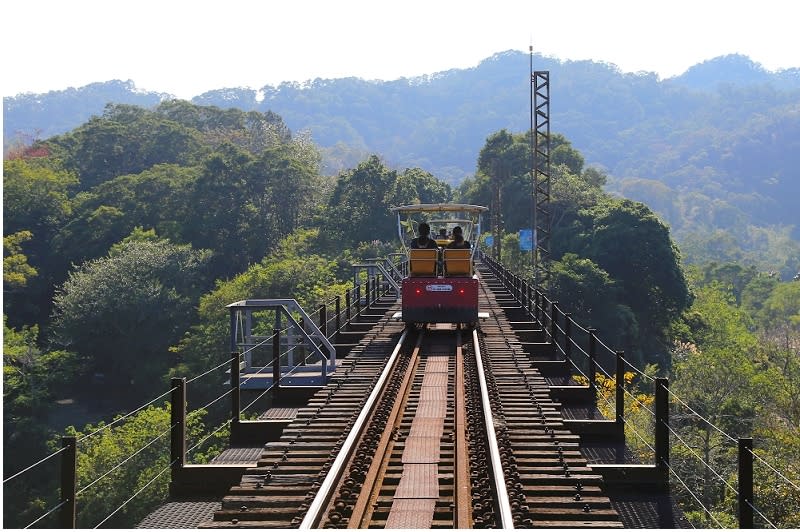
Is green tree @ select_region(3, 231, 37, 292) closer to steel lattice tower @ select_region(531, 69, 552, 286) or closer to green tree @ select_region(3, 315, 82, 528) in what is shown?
green tree @ select_region(3, 315, 82, 528)

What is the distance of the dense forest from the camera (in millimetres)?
37281

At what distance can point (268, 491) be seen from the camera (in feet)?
22.3

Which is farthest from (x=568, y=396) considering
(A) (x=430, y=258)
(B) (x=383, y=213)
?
(B) (x=383, y=213)

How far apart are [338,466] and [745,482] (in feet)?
9.77

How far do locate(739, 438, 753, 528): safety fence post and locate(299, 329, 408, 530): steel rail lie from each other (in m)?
2.90

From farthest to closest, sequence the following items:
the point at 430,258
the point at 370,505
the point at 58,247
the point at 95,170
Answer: the point at 95,170 → the point at 58,247 → the point at 430,258 → the point at 370,505

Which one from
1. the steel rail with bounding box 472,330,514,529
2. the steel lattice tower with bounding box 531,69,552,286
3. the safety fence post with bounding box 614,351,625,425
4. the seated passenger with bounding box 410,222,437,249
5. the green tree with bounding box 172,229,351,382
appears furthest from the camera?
the green tree with bounding box 172,229,351,382

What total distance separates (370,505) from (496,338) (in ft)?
31.8

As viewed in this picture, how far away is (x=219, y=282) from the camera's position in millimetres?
57188

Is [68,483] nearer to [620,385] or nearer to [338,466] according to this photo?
[338,466]

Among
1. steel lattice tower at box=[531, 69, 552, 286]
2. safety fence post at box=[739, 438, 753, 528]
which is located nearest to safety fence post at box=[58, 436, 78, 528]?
safety fence post at box=[739, 438, 753, 528]

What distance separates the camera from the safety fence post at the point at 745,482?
21.4 feet

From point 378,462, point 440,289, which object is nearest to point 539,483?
point 378,462

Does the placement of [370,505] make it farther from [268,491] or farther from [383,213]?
[383,213]
